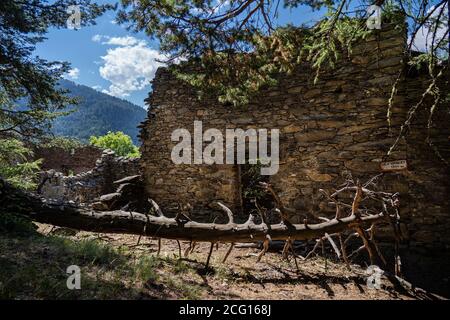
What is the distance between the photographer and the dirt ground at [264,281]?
3119 millimetres

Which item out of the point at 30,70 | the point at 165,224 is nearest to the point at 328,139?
the point at 165,224

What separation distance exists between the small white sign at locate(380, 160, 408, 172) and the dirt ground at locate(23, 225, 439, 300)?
1772 mm

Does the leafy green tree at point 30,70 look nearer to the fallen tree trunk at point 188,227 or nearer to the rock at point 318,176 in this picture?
the fallen tree trunk at point 188,227

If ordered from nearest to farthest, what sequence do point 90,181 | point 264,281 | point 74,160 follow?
point 264,281 → point 90,181 → point 74,160

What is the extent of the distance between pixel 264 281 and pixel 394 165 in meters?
3.13

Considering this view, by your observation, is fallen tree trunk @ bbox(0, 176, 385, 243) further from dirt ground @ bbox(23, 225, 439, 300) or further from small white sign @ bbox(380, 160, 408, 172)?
small white sign @ bbox(380, 160, 408, 172)

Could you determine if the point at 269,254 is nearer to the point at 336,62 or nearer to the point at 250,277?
the point at 250,277

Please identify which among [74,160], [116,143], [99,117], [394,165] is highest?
[99,117]

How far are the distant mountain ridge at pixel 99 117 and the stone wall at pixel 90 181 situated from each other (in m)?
93.5

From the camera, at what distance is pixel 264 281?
12.4ft

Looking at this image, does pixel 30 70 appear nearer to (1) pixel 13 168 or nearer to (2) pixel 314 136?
(1) pixel 13 168

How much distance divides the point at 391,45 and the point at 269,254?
413cm

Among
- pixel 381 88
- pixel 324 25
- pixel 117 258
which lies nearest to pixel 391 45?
pixel 381 88

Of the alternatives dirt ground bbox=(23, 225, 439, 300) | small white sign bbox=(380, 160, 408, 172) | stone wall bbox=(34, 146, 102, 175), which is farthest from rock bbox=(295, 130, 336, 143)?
stone wall bbox=(34, 146, 102, 175)
